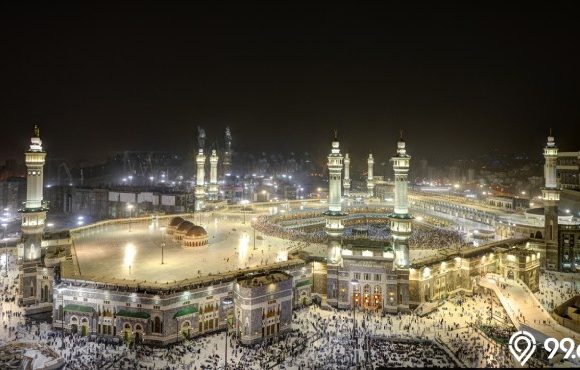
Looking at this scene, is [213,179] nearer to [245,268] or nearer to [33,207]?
[33,207]

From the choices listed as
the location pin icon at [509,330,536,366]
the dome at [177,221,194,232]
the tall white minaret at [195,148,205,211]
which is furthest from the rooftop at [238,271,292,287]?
the tall white minaret at [195,148,205,211]

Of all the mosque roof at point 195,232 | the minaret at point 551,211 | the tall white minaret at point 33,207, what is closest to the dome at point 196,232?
the mosque roof at point 195,232

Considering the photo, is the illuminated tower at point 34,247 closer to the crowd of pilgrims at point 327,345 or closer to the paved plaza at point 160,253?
the crowd of pilgrims at point 327,345

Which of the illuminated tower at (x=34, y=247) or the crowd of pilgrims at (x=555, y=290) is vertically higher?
the illuminated tower at (x=34, y=247)

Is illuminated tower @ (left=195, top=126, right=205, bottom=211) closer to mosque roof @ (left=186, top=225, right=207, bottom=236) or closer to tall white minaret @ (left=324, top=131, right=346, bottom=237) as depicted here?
mosque roof @ (left=186, top=225, right=207, bottom=236)

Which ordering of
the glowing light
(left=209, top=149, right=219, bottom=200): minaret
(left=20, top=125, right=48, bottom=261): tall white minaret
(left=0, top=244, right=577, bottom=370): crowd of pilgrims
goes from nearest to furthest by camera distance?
(left=0, top=244, right=577, bottom=370): crowd of pilgrims → (left=20, top=125, right=48, bottom=261): tall white minaret → the glowing light → (left=209, top=149, right=219, bottom=200): minaret

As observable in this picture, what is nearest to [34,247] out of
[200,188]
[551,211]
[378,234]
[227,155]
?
[200,188]

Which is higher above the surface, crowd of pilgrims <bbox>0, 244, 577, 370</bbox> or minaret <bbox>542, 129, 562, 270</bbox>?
minaret <bbox>542, 129, 562, 270</bbox>
